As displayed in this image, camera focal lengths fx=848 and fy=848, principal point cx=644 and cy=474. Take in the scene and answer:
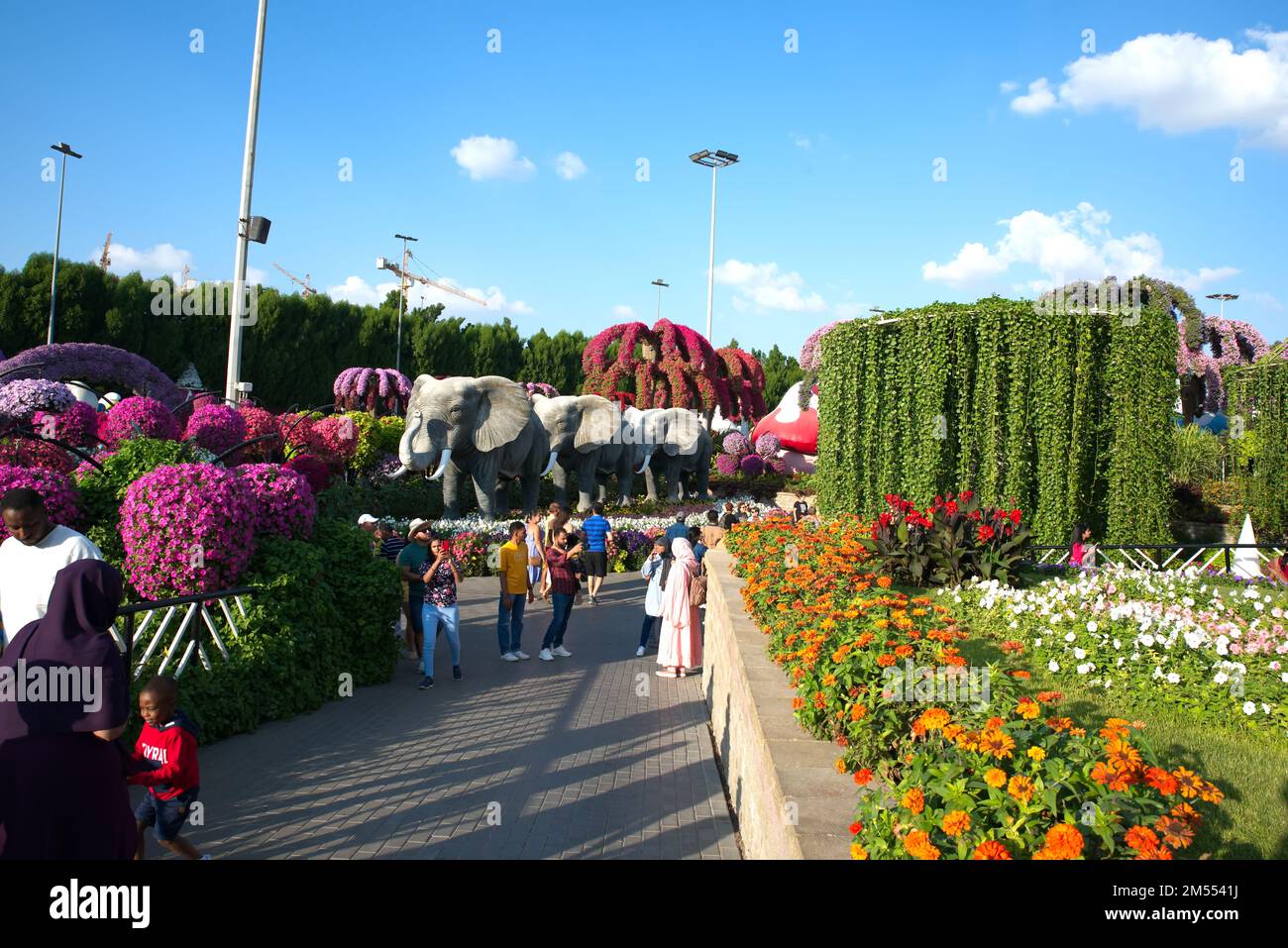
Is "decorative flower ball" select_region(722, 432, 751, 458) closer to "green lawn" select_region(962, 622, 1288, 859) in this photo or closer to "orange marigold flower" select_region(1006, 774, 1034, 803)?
"green lawn" select_region(962, 622, 1288, 859)

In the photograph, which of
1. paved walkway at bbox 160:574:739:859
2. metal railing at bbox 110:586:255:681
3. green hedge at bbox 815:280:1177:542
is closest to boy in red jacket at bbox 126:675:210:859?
paved walkway at bbox 160:574:739:859

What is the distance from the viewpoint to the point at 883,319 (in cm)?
1318

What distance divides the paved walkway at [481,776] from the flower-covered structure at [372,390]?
2711 cm

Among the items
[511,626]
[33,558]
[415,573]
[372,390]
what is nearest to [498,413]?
[511,626]

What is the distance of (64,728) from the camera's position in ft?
10.4

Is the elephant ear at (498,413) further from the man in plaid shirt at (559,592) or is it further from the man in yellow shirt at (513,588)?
the man in yellow shirt at (513,588)

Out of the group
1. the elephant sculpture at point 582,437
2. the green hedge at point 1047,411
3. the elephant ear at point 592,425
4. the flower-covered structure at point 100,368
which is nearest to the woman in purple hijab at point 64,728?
the green hedge at point 1047,411

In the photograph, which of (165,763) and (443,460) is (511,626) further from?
(443,460)

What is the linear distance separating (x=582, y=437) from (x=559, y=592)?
38.5ft

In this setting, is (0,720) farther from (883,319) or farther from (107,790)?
(883,319)
